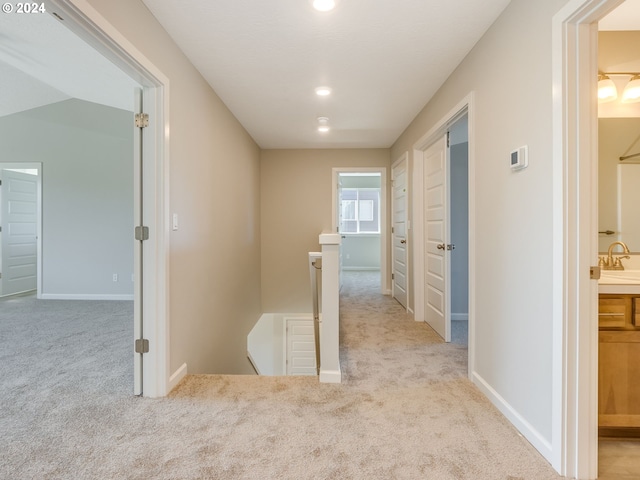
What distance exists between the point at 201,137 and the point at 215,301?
4.87 feet

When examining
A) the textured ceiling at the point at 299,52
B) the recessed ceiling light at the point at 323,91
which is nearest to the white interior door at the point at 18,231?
the textured ceiling at the point at 299,52

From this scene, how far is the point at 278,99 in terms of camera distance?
10.0 feet

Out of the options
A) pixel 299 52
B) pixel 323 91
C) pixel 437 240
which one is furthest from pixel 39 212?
pixel 437 240

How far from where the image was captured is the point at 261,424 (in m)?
1.68

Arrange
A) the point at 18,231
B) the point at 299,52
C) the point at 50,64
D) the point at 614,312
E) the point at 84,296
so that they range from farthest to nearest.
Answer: the point at 18,231, the point at 84,296, the point at 50,64, the point at 299,52, the point at 614,312

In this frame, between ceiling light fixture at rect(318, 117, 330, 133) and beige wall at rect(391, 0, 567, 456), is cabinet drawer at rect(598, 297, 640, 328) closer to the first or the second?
beige wall at rect(391, 0, 567, 456)

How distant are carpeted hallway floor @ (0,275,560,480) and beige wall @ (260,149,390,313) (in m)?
2.49

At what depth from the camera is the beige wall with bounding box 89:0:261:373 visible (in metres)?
1.99

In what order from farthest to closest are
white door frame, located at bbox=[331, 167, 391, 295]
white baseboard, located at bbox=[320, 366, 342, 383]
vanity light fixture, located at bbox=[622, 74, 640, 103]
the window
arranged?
the window → white door frame, located at bbox=[331, 167, 391, 295] → white baseboard, located at bbox=[320, 366, 342, 383] → vanity light fixture, located at bbox=[622, 74, 640, 103]

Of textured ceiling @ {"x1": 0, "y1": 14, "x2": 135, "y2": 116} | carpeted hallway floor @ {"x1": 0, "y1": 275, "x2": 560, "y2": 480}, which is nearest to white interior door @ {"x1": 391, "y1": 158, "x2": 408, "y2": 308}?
carpeted hallway floor @ {"x1": 0, "y1": 275, "x2": 560, "y2": 480}

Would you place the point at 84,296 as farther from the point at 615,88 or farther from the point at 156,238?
the point at 615,88

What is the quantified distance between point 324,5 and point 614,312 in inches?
86.7

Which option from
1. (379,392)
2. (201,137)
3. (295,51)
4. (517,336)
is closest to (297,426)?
(379,392)

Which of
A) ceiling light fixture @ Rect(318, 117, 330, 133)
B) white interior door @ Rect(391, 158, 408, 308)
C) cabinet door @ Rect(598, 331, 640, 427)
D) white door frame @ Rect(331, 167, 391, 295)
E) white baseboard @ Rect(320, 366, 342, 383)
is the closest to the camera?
cabinet door @ Rect(598, 331, 640, 427)
